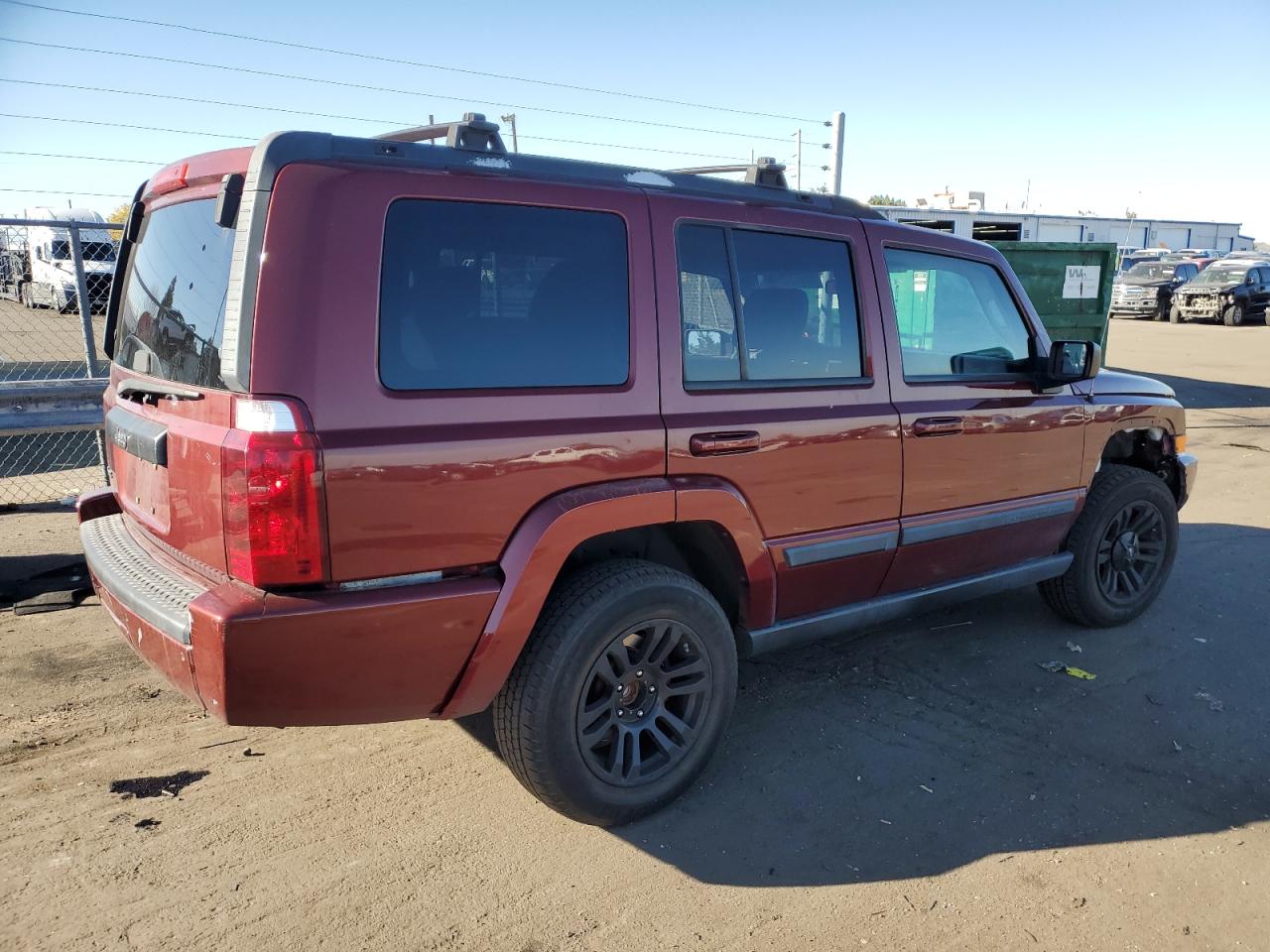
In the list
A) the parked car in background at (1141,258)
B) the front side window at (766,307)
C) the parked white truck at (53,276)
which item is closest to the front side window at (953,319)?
the front side window at (766,307)

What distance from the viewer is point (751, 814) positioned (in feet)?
10.3

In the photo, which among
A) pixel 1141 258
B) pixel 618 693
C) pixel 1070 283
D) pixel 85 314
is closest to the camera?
pixel 618 693

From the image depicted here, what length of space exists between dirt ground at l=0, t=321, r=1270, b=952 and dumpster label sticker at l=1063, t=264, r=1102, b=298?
7.08 meters

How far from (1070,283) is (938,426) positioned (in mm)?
8031

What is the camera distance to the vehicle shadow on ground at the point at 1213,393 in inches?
519

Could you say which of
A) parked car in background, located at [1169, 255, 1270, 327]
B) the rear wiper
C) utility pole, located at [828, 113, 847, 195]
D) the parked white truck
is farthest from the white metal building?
the rear wiper

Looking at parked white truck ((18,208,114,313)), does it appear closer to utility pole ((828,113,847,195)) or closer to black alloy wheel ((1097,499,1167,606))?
black alloy wheel ((1097,499,1167,606))

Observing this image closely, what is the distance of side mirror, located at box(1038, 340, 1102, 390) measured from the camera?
13.5 feet

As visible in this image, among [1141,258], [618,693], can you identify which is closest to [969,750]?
[618,693]

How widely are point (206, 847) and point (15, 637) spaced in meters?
2.24

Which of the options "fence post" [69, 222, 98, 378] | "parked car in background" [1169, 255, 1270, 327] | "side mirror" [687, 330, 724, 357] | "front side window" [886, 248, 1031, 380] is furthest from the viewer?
"parked car in background" [1169, 255, 1270, 327]

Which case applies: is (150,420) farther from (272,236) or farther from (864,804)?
(864,804)

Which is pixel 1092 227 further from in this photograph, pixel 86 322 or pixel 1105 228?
pixel 86 322

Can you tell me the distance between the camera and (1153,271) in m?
29.1
